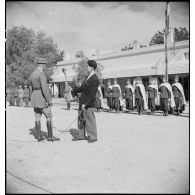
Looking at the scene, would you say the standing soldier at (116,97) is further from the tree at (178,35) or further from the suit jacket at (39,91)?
the suit jacket at (39,91)

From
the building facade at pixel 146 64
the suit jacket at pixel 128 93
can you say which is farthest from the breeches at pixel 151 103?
the building facade at pixel 146 64

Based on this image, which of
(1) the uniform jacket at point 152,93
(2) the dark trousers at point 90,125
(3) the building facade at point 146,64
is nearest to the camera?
(2) the dark trousers at point 90,125

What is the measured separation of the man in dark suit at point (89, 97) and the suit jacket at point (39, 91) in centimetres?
61

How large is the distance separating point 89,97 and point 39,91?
3.40ft

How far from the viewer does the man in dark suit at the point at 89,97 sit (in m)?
6.38

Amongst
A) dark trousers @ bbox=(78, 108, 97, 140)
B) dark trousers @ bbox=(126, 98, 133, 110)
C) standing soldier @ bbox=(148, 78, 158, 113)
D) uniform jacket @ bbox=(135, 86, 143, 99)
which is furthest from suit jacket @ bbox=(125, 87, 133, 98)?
dark trousers @ bbox=(78, 108, 97, 140)

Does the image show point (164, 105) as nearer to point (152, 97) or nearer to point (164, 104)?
point (164, 104)

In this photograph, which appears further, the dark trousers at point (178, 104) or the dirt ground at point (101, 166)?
the dark trousers at point (178, 104)

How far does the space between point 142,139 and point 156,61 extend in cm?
2123

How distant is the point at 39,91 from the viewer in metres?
6.40

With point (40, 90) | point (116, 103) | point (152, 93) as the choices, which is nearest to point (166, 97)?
point (152, 93)

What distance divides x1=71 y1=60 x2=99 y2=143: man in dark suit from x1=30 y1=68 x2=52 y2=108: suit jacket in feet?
2.00

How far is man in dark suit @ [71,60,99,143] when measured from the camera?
6383mm
